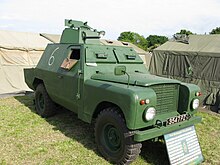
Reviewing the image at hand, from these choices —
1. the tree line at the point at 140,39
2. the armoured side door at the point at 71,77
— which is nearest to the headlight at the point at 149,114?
the armoured side door at the point at 71,77

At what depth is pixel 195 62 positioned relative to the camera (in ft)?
30.9

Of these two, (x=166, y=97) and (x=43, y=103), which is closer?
(x=166, y=97)

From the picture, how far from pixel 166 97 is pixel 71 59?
2.08 m

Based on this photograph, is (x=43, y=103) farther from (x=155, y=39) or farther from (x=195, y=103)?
(x=155, y=39)

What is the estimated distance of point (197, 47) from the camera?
967cm

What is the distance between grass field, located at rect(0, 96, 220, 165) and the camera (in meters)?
4.12

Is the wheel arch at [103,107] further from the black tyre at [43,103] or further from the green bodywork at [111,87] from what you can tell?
the black tyre at [43,103]

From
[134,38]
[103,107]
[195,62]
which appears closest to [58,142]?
[103,107]

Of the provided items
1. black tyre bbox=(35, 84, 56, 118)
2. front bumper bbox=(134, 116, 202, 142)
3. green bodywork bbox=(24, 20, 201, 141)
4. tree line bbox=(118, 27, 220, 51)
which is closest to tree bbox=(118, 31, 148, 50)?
Answer: tree line bbox=(118, 27, 220, 51)

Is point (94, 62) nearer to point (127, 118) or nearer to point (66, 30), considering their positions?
point (127, 118)

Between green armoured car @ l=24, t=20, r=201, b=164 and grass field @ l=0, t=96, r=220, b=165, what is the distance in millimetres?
519

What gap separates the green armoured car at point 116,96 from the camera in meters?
3.55

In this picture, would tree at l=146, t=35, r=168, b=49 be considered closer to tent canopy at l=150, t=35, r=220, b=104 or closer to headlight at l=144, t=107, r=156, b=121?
tent canopy at l=150, t=35, r=220, b=104

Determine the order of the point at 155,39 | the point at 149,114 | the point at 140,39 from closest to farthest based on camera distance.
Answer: the point at 149,114 → the point at 140,39 → the point at 155,39
